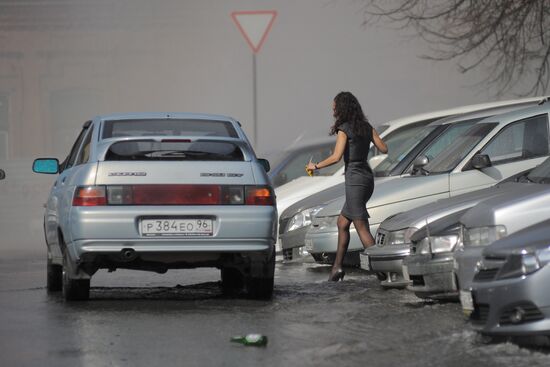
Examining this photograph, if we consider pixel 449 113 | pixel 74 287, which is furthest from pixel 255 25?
pixel 74 287

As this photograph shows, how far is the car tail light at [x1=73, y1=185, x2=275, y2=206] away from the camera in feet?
35.1

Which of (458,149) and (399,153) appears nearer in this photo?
(458,149)

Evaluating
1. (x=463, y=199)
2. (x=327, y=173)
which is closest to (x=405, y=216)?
(x=463, y=199)

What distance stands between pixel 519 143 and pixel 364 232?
1.64 metres

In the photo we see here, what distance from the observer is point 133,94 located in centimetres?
2809

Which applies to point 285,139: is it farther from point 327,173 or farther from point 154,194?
point 154,194

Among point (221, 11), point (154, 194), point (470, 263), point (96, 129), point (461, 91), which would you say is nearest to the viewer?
point (470, 263)

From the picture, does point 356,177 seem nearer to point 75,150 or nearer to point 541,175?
point 75,150

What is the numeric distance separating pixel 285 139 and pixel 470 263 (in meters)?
19.0

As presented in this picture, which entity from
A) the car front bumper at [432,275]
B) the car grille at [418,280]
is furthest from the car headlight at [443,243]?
the car grille at [418,280]

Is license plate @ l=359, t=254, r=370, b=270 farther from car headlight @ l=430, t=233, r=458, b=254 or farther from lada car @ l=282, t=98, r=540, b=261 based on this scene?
lada car @ l=282, t=98, r=540, b=261

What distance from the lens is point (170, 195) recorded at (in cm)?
1078

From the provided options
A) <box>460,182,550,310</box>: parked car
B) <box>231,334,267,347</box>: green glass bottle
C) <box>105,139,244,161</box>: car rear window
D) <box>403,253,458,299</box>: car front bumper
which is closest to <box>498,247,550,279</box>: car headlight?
<box>460,182,550,310</box>: parked car

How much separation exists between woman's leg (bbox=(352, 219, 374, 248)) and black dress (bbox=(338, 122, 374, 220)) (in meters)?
0.04
